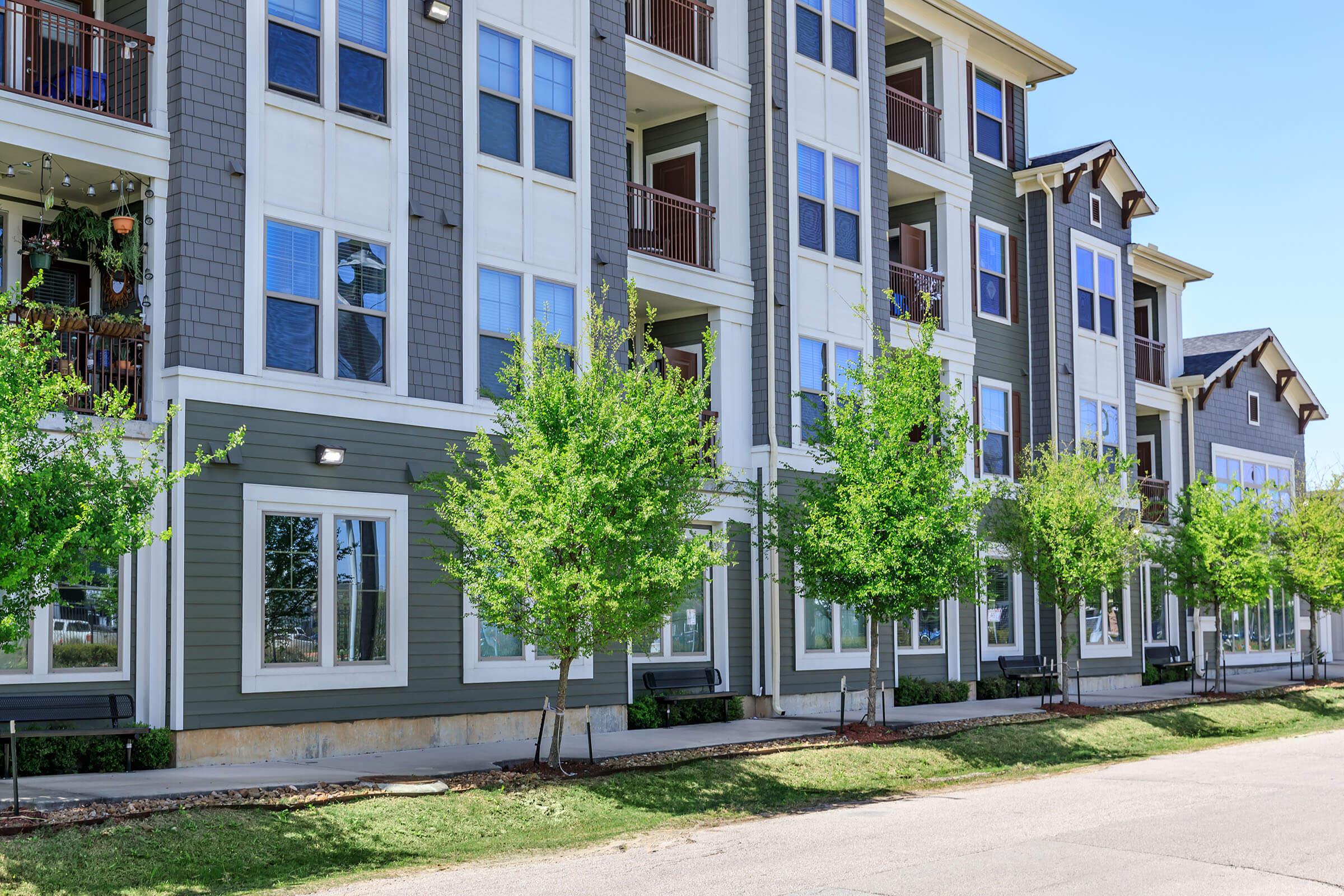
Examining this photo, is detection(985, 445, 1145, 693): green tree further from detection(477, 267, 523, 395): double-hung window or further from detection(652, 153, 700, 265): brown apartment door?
detection(477, 267, 523, 395): double-hung window

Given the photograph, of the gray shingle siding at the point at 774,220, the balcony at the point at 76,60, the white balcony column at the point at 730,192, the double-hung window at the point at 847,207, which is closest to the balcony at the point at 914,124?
the double-hung window at the point at 847,207

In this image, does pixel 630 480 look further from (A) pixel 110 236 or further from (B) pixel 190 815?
(A) pixel 110 236

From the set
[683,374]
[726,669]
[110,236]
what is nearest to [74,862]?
[110,236]

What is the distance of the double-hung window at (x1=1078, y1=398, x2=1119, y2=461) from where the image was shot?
32.7m

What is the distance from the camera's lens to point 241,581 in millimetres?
16047

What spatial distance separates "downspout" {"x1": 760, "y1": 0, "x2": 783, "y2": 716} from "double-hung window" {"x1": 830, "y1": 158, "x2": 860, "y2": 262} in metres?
2.00

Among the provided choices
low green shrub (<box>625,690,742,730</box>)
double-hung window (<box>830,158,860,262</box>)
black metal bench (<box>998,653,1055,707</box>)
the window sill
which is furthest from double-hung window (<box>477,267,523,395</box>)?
black metal bench (<box>998,653,1055,707</box>)

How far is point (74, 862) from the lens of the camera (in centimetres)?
1062

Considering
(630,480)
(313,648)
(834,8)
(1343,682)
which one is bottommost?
(1343,682)

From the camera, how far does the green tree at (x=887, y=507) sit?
1986cm

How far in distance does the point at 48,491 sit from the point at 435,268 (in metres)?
8.02

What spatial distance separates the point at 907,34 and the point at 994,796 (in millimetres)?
18545

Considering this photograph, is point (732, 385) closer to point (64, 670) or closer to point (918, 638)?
point (918, 638)

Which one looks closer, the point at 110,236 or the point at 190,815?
the point at 190,815
